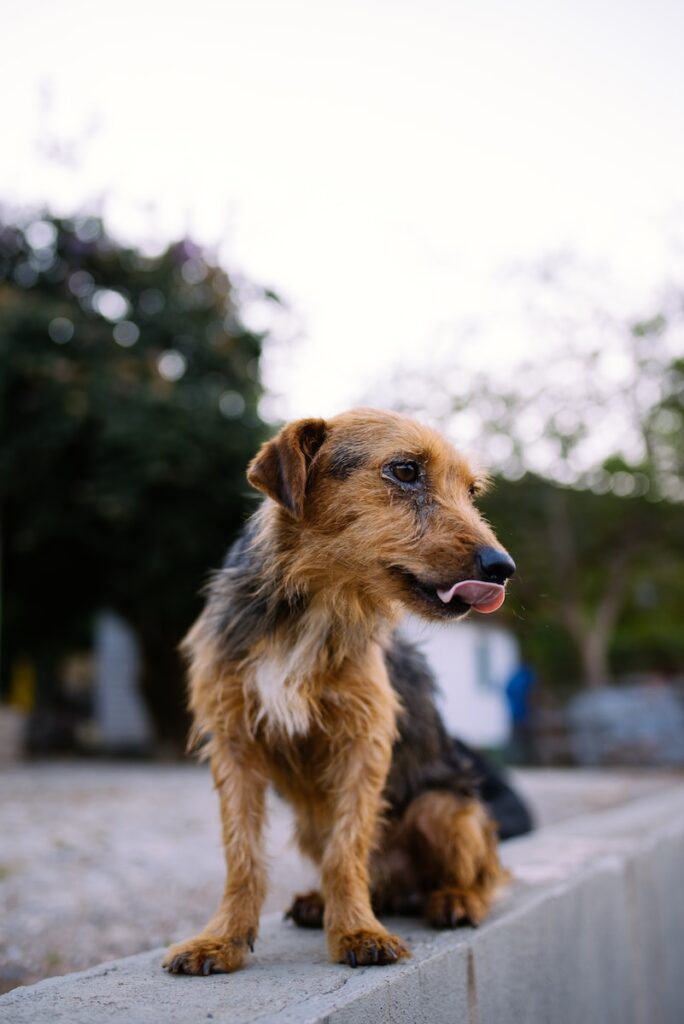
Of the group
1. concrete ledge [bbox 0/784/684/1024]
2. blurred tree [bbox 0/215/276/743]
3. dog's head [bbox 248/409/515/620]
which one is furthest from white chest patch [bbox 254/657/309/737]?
blurred tree [bbox 0/215/276/743]

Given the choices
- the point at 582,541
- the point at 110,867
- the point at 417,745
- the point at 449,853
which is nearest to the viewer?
the point at 449,853

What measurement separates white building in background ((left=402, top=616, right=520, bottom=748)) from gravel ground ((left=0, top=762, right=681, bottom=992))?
28.4 feet

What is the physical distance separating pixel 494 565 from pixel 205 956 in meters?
1.27

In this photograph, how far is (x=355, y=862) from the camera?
96.9 inches

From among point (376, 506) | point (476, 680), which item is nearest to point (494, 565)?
point (376, 506)

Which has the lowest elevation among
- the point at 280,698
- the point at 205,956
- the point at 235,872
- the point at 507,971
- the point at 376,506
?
the point at 507,971

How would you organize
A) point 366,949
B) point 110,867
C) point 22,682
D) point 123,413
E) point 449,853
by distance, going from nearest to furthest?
point 366,949 → point 449,853 → point 110,867 → point 123,413 → point 22,682

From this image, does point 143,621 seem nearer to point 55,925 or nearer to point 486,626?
point 486,626

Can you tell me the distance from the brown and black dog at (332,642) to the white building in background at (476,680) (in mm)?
15910

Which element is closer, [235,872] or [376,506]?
[235,872]

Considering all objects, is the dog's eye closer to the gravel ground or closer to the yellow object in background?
the gravel ground

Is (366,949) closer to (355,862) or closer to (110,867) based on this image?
(355,862)

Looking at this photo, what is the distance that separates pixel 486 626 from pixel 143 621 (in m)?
9.01

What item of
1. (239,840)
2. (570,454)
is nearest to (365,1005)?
(239,840)
